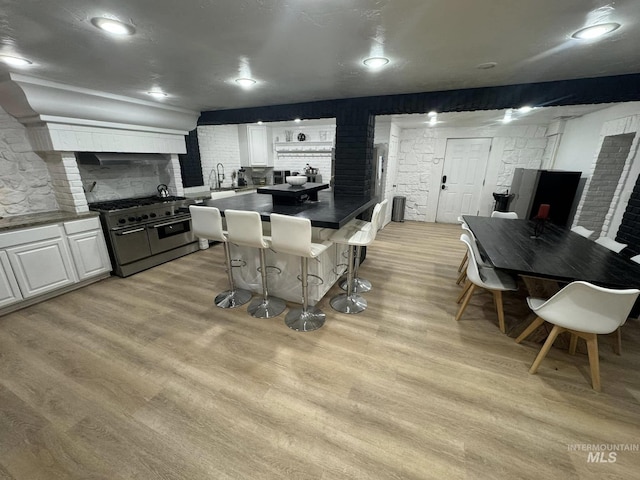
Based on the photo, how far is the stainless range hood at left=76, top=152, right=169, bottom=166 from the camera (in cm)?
326

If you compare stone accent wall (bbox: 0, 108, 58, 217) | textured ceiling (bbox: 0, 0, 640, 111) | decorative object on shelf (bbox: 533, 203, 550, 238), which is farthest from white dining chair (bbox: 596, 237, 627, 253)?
stone accent wall (bbox: 0, 108, 58, 217)

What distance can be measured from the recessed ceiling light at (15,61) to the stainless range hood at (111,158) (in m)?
1.32

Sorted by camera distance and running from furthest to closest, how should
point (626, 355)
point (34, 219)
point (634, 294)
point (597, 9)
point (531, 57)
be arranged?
point (34, 219), point (626, 355), point (531, 57), point (634, 294), point (597, 9)

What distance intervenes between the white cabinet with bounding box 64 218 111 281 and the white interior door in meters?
6.90

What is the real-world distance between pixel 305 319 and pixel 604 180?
4.82m

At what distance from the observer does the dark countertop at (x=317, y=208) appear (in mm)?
2184

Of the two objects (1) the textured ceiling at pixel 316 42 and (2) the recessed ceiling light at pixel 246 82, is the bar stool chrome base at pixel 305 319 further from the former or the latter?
(2) the recessed ceiling light at pixel 246 82

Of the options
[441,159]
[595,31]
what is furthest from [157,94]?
[441,159]

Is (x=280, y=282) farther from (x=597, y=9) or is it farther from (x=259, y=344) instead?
(x=597, y=9)

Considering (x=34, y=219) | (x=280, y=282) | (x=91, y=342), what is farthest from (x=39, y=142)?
(x=280, y=282)

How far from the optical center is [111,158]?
3367mm

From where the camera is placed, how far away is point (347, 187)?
340 cm

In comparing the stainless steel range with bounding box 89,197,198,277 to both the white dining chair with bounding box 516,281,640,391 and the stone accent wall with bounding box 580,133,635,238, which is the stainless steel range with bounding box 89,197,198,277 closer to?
the white dining chair with bounding box 516,281,640,391

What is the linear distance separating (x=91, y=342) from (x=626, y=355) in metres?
4.56
